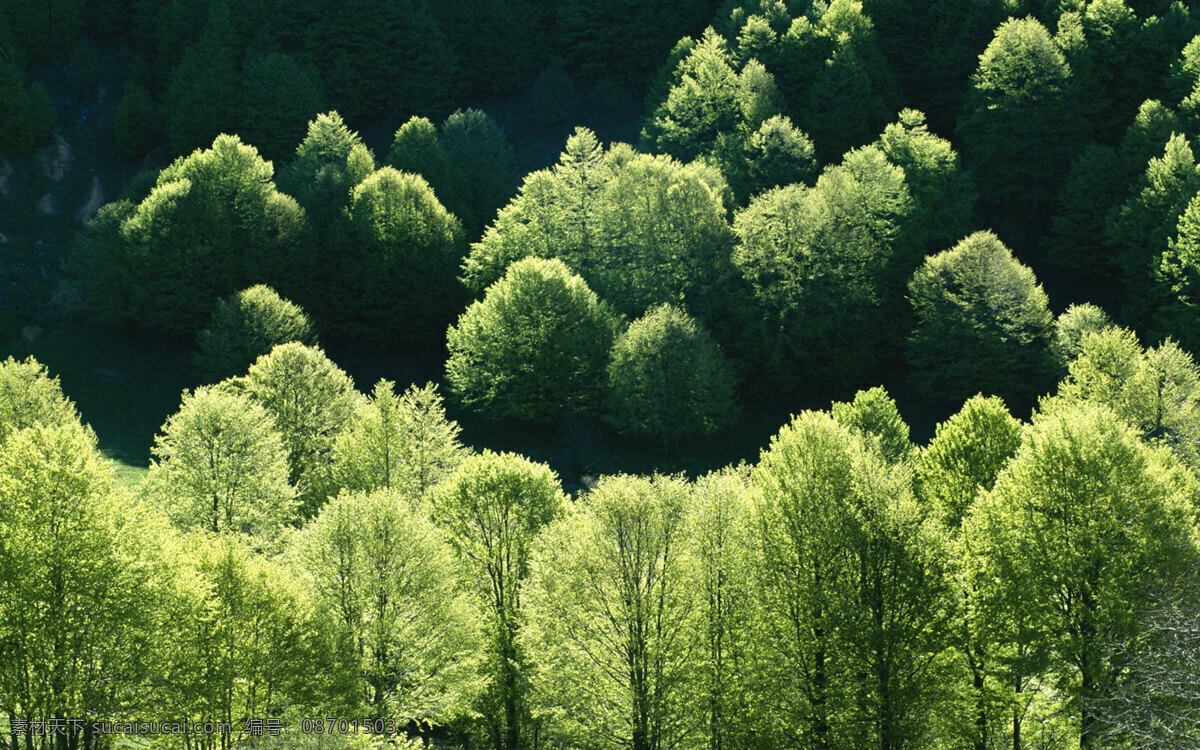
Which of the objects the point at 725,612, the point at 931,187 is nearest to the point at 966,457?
the point at 725,612

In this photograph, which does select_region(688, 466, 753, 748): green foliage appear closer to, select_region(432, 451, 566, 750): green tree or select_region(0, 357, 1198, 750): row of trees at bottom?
select_region(0, 357, 1198, 750): row of trees at bottom

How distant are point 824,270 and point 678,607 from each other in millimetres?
42927

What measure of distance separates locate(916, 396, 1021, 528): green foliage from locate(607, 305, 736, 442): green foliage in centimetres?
2203

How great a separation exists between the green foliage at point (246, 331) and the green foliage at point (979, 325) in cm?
4215

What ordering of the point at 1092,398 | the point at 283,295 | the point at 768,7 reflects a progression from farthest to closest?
the point at 768,7 < the point at 283,295 < the point at 1092,398

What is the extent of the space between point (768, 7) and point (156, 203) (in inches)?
2195

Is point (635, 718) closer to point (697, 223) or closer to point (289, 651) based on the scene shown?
point (289, 651)

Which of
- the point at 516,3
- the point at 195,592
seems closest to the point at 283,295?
the point at 516,3

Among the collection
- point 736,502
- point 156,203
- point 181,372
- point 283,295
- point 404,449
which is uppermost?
point 156,203

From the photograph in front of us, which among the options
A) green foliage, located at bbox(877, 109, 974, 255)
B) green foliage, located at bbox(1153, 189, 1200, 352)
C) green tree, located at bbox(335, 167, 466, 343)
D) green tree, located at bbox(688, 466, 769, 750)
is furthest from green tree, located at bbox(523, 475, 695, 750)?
green foliage, located at bbox(877, 109, 974, 255)

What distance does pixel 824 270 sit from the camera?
79312 mm

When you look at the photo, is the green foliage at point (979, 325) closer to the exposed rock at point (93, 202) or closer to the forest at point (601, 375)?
the forest at point (601, 375)

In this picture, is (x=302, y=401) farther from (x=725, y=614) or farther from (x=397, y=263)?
(x=725, y=614)

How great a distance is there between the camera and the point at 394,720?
4078 centimetres
